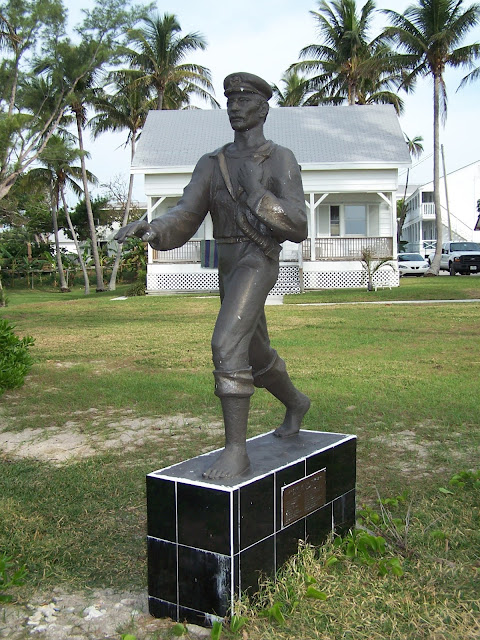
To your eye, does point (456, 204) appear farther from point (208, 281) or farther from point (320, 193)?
point (208, 281)

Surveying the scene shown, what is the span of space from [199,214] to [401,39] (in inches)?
1117

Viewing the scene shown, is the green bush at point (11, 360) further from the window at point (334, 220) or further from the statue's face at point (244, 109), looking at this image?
the window at point (334, 220)

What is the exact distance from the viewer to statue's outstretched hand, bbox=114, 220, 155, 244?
10.4 ft

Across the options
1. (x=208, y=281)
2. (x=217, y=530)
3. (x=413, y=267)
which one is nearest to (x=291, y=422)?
(x=217, y=530)

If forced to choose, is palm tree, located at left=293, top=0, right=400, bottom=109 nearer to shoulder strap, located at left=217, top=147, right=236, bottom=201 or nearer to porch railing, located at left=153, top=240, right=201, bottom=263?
porch railing, located at left=153, top=240, right=201, bottom=263

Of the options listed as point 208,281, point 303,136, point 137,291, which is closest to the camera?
point 137,291

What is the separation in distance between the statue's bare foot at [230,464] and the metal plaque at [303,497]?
26cm

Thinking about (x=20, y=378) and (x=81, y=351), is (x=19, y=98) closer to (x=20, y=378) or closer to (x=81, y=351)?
(x=81, y=351)

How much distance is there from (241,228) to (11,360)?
5.83m

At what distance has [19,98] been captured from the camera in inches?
864

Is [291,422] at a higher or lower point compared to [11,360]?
higher

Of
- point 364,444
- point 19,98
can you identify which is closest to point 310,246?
point 19,98

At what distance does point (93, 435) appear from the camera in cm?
634

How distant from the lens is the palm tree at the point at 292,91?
36500 millimetres
